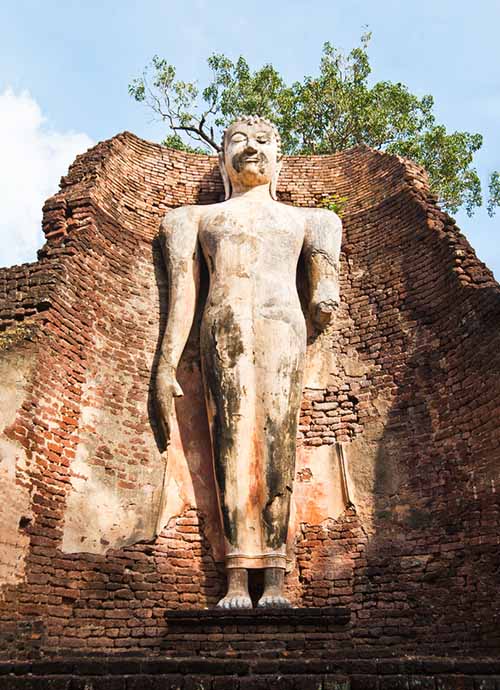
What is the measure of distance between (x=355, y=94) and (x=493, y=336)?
1026 centimetres

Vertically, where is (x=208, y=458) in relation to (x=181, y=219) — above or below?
below

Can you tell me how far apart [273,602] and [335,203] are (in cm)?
528

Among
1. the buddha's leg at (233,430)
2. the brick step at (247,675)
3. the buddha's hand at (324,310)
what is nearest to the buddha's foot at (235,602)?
the buddha's leg at (233,430)

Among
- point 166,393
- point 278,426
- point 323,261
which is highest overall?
point 323,261

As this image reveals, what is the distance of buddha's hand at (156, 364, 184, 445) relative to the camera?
8164 millimetres

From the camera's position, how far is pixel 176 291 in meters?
8.79

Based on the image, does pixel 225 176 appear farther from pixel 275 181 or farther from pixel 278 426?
pixel 278 426

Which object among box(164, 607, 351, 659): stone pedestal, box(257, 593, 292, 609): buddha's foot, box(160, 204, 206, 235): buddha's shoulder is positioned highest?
box(160, 204, 206, 235): buddha's shoulder

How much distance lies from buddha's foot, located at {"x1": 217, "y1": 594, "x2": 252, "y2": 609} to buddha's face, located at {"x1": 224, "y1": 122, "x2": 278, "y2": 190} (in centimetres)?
485

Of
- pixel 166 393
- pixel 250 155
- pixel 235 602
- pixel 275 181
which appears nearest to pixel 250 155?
pixel 250 155

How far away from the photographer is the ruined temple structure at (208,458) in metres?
6.82

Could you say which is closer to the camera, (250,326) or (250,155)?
(250,326)

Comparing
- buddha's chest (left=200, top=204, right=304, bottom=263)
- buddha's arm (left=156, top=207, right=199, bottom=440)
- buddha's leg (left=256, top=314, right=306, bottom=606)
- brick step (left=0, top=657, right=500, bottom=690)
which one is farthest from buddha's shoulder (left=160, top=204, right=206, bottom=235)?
brick step (left=0, top=657, right=500, bottom=690)

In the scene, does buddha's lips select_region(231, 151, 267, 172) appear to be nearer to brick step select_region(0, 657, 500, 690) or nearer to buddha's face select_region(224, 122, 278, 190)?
buddha's face select_region(224, 122, 278, 190)
